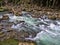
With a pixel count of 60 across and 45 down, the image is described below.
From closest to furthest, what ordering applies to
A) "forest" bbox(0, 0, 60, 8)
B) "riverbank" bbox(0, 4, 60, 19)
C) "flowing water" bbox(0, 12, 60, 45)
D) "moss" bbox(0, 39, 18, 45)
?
"moss" bbox(0, 39, 18, 45) < "flowing water" bbox(0, 12, 60, 45) < "riverbank" bbox(0, 4, 60, 19) < "forest" bbox(0, 0, 60, 8)

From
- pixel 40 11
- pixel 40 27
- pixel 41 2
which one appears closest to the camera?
pixel 40 27

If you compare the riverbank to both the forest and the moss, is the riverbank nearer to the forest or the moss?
the forest

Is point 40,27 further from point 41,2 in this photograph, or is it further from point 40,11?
point 41,2

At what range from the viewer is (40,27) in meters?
9.94

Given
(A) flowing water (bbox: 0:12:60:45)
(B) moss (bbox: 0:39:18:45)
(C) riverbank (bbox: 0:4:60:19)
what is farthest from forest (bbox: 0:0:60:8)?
(B) moss (bbox: 0:39:18:45)

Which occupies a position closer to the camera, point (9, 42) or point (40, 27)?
point (9, 42)

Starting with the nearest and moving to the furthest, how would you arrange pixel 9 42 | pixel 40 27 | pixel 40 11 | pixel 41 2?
pixel 9 42, pixel 40 27, pixel 40 11, pixel 41 2

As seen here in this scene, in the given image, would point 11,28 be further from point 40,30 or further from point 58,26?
point 58,26

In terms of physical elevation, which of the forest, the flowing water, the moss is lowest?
the flowing water

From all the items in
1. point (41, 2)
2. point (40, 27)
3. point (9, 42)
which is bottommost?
point (40, 27)

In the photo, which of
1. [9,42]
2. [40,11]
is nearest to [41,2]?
[40,11]

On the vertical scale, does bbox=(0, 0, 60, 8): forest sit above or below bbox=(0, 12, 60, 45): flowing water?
above

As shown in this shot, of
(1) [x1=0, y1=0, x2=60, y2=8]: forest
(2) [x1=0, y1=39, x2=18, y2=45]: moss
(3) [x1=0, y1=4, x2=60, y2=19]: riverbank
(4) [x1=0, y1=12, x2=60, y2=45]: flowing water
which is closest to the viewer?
(2) [x1=0, y1=39, x2=18, y2=45]: moss

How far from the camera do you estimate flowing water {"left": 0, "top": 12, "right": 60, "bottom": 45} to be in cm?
799
